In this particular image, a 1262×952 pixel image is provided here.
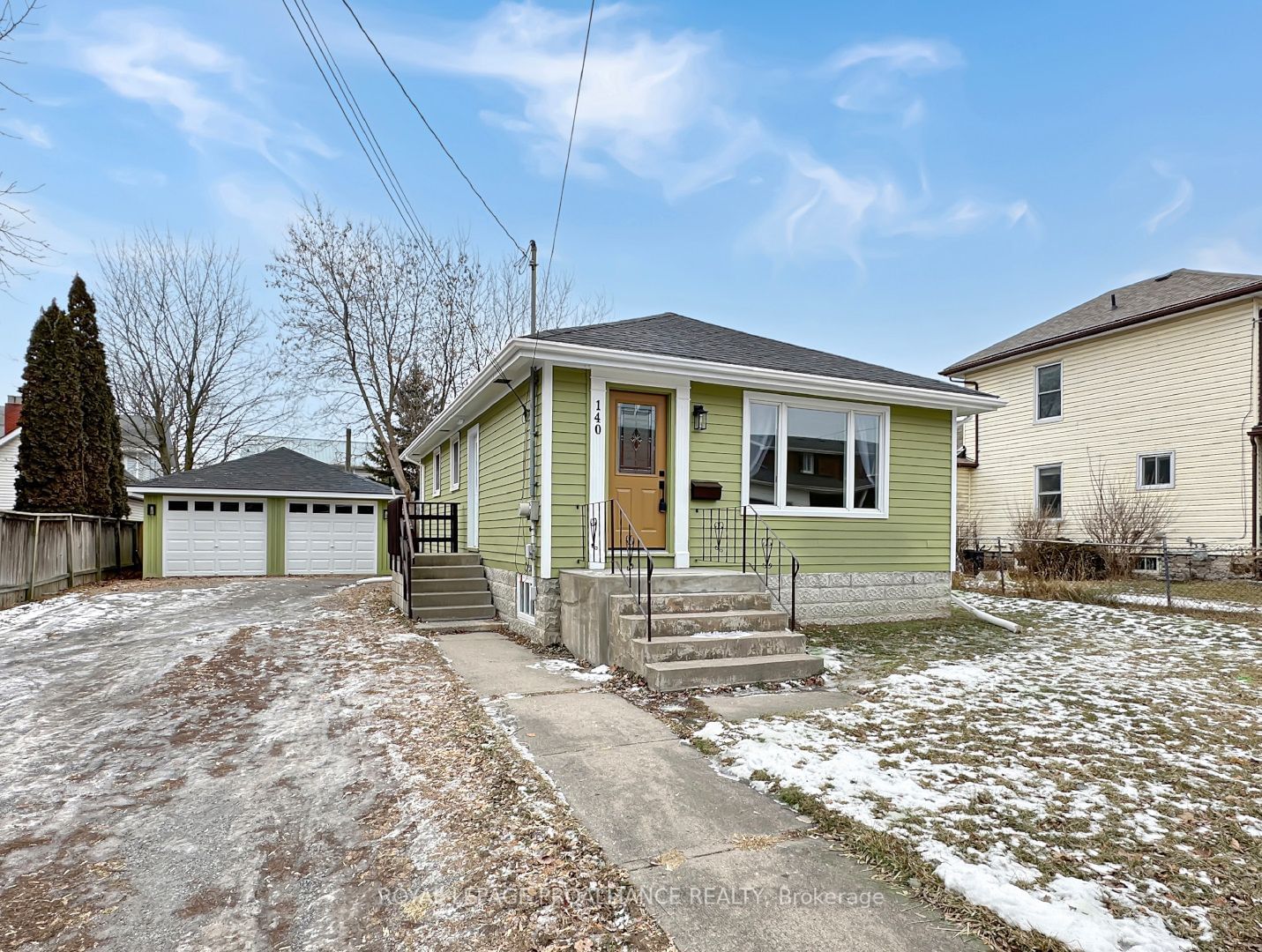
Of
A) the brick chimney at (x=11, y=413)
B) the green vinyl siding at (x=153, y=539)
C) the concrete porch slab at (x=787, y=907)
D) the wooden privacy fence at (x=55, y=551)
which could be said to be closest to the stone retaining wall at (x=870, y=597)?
the concrete porch slab at (x=787, y=907)

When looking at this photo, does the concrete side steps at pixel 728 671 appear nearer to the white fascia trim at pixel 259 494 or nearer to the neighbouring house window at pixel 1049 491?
the neighbouring house window at pixel 1049 491

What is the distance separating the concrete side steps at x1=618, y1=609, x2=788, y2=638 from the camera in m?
5.58

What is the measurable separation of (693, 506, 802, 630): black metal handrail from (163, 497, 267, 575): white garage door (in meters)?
14.3

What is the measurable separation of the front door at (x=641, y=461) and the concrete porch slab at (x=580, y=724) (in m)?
2.64

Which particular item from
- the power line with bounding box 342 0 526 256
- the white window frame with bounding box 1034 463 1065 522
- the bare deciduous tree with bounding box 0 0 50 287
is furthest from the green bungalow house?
the white window frame with bounding box 1034 463 1065 522

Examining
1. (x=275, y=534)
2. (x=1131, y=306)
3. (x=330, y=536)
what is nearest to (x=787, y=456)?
(x=1131, y=306)

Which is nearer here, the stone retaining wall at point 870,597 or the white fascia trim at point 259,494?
the stone retaining wall at point 870,597

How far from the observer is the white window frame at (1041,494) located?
15.4 m

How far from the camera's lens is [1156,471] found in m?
14.0

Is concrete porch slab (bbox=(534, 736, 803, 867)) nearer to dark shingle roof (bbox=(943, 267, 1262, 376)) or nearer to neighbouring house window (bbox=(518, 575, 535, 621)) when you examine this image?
neighbouring house window (bbox=(518, 575, 535, 621))

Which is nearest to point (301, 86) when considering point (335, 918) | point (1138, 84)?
point (335, 918)

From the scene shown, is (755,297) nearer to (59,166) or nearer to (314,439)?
(59,166)

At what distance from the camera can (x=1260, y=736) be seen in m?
3.96

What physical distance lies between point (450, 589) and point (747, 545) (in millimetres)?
4248
